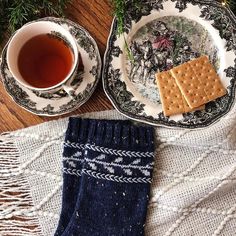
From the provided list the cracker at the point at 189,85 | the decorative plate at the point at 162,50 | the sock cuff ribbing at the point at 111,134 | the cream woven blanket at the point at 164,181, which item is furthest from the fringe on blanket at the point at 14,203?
the cracker at the point at 189,85

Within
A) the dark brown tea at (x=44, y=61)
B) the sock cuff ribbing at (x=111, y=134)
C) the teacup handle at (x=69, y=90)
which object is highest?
the dark brown tea at (x=44, y=61)

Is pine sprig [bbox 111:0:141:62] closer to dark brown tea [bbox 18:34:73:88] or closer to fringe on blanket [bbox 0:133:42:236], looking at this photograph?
dark brown tea [bbox 18:34:73:88]

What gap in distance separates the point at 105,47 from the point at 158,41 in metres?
0.10

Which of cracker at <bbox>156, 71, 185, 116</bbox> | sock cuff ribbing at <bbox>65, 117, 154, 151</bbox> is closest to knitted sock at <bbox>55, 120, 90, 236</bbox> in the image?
sock cuff ribbing at <bbox>65, 117, 154, 151</bbox>

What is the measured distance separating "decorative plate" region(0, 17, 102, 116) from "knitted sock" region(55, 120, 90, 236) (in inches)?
1.5

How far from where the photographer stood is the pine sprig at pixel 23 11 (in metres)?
1.06

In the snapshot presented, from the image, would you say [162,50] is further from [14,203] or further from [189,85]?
[14,203]

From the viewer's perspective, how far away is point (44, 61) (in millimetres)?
1059

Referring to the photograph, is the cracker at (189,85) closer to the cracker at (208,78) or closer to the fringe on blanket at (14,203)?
the cracker at (208,78)

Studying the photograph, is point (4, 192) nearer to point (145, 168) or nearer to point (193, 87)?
point (145, 168)

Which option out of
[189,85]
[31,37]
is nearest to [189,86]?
[189,85]

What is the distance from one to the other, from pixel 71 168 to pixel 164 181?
16cm

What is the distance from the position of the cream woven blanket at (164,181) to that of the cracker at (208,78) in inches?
1.8

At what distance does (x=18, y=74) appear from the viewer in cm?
103
